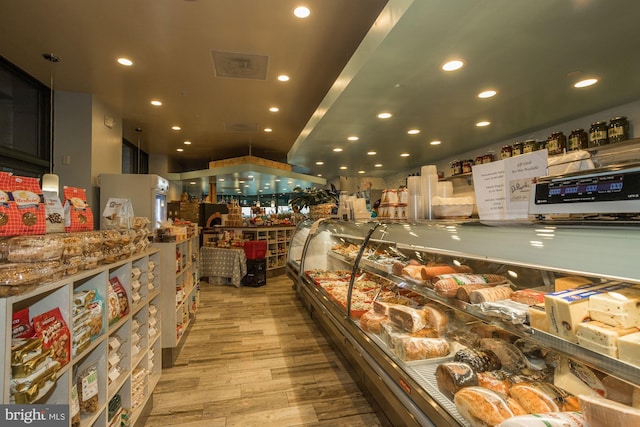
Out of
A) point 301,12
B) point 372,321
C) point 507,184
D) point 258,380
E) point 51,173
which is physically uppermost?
point 301,12

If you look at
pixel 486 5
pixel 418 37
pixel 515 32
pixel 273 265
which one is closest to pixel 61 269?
pixel 418 37

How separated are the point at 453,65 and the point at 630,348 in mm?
1955

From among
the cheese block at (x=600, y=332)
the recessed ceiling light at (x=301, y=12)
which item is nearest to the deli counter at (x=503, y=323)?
the cheese block at (x=600, y=332)

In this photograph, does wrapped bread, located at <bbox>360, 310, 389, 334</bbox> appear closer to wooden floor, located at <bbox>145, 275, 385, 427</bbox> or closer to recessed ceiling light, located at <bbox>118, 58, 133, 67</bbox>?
wooden floor, located at <bbox>145, 275, 385, 427</bbox>

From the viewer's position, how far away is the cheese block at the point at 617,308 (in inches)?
38.5

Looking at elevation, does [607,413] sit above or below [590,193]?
below

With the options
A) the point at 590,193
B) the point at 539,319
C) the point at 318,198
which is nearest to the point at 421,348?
the point at 539,319

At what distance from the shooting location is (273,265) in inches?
318

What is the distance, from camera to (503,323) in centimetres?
131

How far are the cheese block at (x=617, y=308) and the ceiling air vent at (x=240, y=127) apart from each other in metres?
6.65

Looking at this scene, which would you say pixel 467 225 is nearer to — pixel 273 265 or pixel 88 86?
pixel 88 86

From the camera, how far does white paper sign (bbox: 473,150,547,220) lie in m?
1.30

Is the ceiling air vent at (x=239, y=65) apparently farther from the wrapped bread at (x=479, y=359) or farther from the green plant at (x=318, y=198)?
the wrapped bread at (x=479, y=359)

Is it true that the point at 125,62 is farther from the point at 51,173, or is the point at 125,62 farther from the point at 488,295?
the point at 488,295
